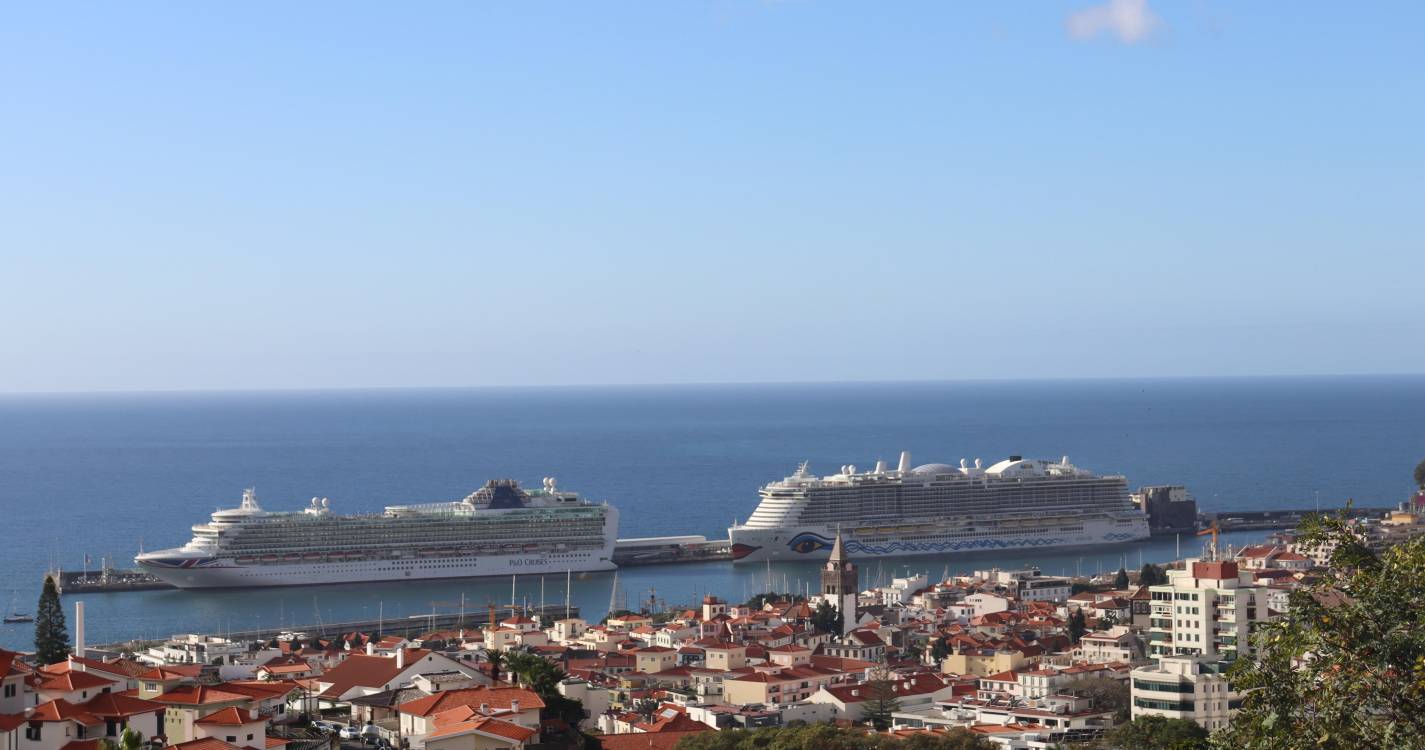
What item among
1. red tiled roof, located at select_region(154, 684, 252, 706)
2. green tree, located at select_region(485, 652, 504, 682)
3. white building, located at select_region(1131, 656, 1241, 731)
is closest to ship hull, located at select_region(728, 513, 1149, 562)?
white building, located at select_region(1131, 656, 1241, 731)

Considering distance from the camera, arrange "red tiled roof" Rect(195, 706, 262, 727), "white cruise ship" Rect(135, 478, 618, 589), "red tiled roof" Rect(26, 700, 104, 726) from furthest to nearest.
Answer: "white cruise ship" Rect(135, 478, 618, 589)
"red tiled roof" Rect(195, 706, 262, 727)
"red tiled roof" Rect(26, 700, 104, 726)

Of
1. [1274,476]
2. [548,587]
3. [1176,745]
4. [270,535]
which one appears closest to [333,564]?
[270,535]

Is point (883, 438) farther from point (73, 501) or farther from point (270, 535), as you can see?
point (270, 535)

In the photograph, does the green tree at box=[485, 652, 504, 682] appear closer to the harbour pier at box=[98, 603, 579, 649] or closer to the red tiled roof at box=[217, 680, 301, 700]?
the red tiled roof at box=[217, 680, 301, 700]

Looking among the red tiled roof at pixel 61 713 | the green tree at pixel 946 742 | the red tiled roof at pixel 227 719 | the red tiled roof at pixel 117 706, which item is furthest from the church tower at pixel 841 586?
the red tiled roof at pixel 61 713

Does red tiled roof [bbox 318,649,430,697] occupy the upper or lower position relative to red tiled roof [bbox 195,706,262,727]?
lower

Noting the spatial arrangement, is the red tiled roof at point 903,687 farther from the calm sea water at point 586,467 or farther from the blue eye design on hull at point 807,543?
the blue eye design on hull at point 807,543
